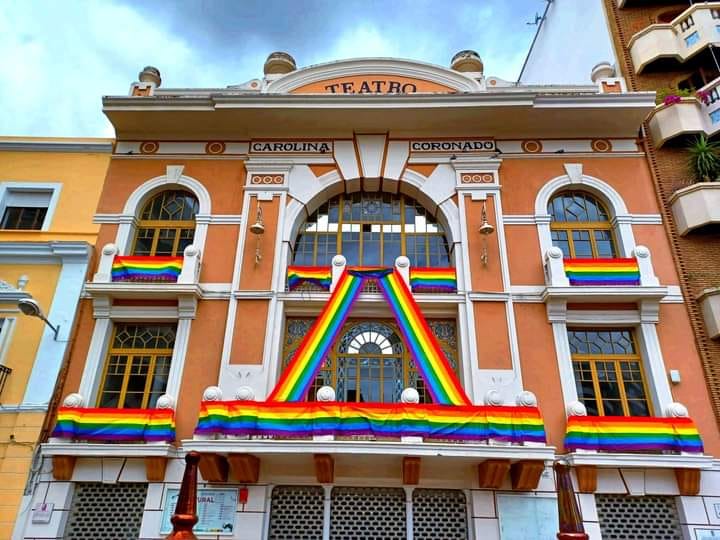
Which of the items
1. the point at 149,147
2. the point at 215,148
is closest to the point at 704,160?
the point at 215,148

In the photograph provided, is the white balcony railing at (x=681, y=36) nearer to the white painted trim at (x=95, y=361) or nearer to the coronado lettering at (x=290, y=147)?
the coronado lettering at (x=290, y=147)

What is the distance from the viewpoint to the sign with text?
563 inches

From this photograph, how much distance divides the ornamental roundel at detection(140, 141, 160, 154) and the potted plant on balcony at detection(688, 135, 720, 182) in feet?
47.3

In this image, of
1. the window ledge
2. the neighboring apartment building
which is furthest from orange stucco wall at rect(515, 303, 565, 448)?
the neighboring apartment building

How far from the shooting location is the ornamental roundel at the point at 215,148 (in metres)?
14.6

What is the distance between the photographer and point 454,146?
1438 centimetres

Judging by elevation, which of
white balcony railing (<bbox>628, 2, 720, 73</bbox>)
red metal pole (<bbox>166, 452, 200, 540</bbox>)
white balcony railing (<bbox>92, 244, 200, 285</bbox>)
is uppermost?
white balcony railing (<bbox>628, 2, 720, 73</bbox>)

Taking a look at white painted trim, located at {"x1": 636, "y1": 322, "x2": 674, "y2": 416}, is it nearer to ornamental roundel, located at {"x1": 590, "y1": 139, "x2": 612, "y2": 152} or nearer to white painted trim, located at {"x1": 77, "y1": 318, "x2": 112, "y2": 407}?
ornamental roundel, located at {"x1": 590, "y1": 139, "x2": 612, "y2": 152}

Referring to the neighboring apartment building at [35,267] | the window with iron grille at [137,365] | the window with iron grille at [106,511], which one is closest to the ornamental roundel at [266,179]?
the neighboring apartment building at [35,267]

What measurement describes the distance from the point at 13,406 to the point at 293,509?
6581 mm

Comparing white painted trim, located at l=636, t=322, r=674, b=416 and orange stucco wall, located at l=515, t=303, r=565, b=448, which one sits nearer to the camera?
orange stucco wall, located at l=515, t=303, r=565, b=448

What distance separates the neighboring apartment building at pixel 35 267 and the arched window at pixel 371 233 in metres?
5.65

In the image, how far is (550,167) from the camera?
14031 millimetres

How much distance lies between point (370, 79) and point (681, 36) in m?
9.08
